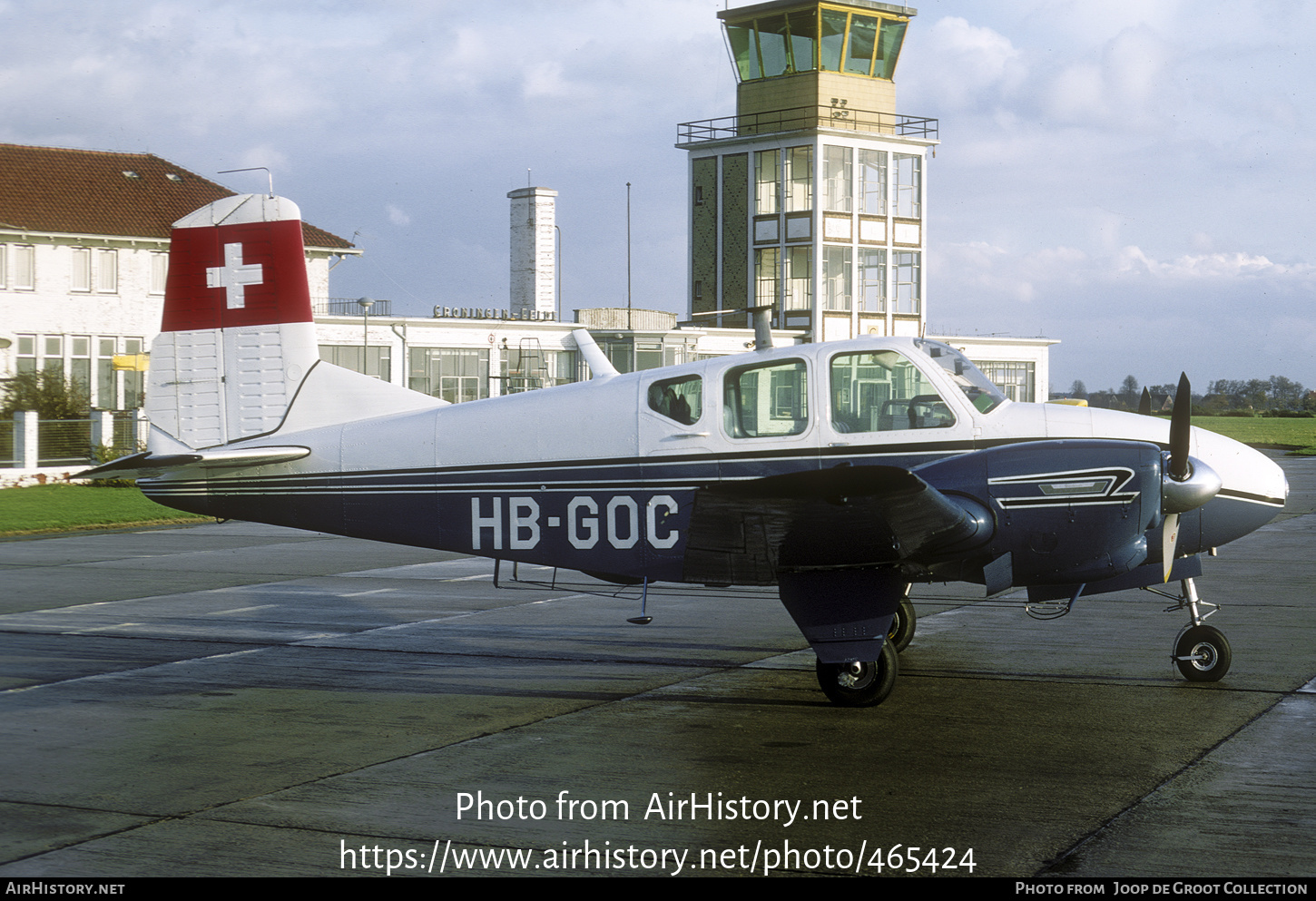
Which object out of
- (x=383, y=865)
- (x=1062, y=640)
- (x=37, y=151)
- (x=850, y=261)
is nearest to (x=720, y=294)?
(x=850, y=261)

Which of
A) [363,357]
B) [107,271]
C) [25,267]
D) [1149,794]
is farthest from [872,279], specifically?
[1149,794]

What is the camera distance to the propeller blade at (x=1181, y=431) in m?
8.09

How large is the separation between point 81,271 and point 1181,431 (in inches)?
1670

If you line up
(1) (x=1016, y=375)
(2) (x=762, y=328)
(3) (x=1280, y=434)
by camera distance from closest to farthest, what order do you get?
(2) (x=762, y=328), (1) (x=1016, y=375), (3) (x=1280, y=434)

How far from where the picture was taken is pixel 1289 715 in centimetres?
814

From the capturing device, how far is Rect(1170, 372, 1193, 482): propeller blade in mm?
8094

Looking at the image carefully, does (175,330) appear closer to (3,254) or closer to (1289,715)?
(1289,715)

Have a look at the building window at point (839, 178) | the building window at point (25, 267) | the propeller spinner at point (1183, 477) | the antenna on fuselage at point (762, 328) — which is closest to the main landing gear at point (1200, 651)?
the propeller spinner at point (1183, 477)

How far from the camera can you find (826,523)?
7.79m

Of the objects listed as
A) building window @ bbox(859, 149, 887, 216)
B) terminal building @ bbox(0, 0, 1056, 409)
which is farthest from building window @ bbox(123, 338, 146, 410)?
building window @ bbox(859, 149, 887, 216)

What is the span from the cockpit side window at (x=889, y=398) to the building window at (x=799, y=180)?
48094 mm

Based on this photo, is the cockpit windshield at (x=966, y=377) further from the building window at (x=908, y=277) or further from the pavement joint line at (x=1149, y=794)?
the building window at (x=908, y=277)

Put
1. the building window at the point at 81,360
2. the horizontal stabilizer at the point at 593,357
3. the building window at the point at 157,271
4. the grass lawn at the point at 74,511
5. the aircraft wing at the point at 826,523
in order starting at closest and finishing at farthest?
the aircraft wing at the point at 826,523 < the horizontal stabilizer at the point at 593,357 < the grass lawn at the point at 74,511 < the building window at the point at 81,360 < the building window at the point at 157,271

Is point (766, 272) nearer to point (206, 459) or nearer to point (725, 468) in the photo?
point (206, 459)
